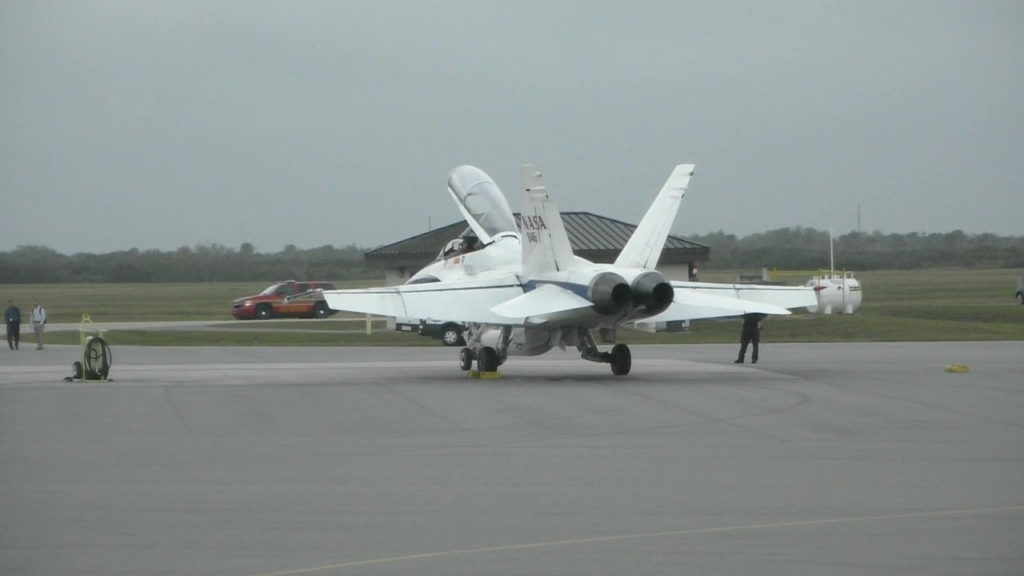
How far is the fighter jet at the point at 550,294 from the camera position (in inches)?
962

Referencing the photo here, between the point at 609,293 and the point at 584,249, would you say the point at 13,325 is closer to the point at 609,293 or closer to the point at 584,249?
the point at 584,249

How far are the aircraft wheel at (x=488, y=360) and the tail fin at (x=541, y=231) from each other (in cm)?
205

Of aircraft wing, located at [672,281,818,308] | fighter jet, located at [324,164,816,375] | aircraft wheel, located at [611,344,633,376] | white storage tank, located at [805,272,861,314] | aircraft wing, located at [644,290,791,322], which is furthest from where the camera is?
white storage tank, located at [805,272,861,314]

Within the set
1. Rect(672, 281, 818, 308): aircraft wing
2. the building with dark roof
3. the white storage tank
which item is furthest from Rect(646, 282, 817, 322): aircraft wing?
the white storage tank

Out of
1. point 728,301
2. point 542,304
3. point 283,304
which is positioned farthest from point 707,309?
point 283,304

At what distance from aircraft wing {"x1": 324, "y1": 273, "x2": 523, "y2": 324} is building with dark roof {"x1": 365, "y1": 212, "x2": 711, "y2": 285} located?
1930 centimetres

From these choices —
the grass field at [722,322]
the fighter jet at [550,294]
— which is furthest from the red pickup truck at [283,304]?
the fighter jet at [550,294]

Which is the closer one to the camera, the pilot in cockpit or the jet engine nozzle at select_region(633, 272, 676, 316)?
the jet engine nozzle at select_region(633, 272, 676, 316)

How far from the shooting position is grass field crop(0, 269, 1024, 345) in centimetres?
4328

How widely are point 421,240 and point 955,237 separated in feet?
190

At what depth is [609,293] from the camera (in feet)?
78.5

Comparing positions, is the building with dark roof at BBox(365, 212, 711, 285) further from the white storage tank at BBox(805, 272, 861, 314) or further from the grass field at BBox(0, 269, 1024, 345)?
the white storage tank at BBox(805, 272, 861, 314)

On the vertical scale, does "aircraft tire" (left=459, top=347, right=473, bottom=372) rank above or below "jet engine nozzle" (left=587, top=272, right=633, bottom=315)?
below

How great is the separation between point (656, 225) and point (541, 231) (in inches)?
95.3
